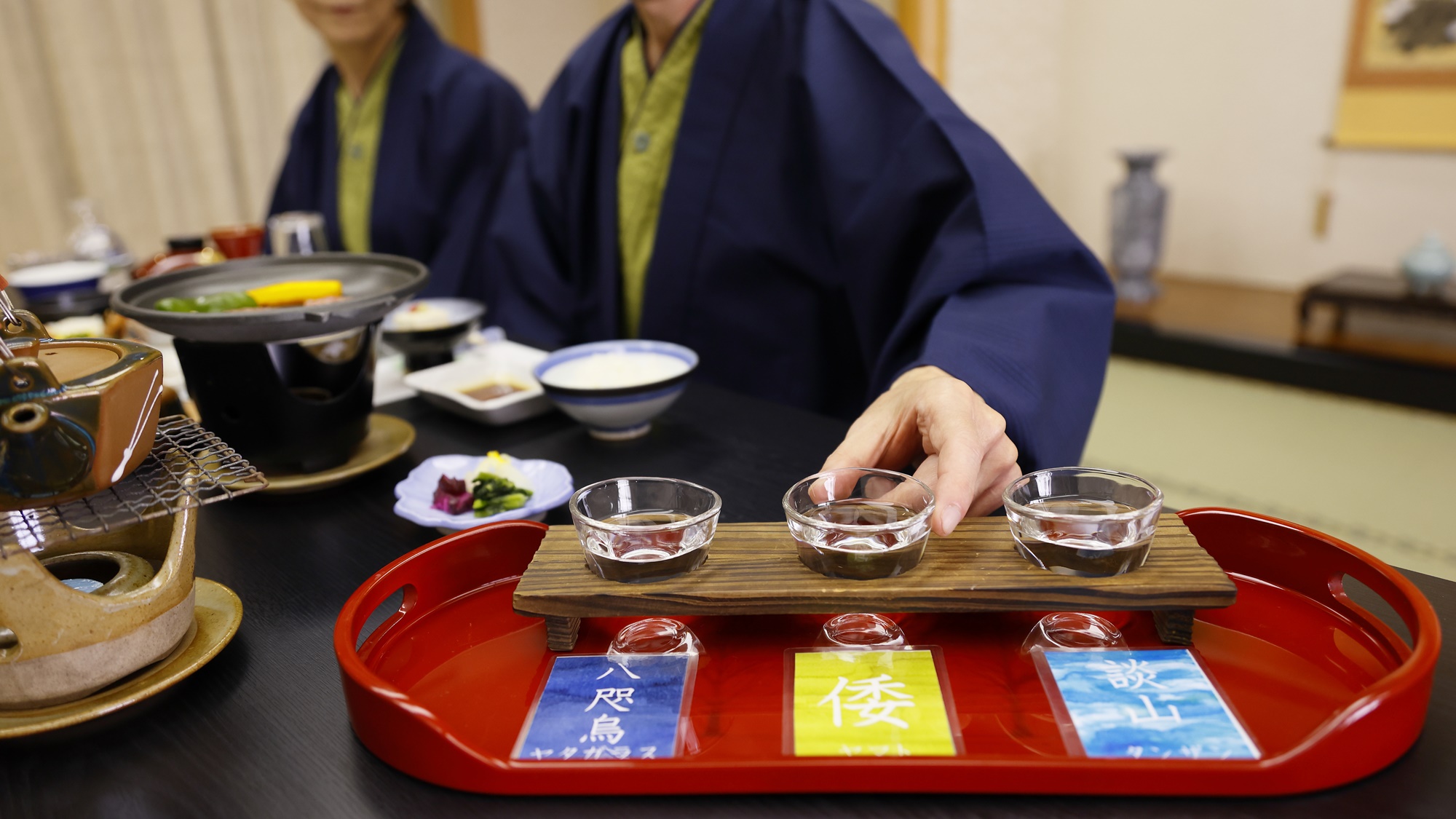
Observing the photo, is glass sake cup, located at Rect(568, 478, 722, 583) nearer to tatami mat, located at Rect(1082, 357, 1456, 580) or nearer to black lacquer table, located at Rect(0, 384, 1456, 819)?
black lacquer table, located at Rect(0, 384, 1456, 819)

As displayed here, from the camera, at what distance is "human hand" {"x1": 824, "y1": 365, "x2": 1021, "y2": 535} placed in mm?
760

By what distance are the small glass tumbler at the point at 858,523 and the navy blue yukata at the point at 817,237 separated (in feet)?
0.84

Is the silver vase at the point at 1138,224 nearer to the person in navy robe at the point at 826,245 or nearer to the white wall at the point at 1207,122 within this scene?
the white wall at the point at 1207,122

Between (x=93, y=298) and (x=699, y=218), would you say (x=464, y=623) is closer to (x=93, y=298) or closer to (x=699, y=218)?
(x=699, y=218)

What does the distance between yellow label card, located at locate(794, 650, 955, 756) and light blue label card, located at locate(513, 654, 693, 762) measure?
8 cm

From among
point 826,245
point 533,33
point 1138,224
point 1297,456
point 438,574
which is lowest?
point 1297,456

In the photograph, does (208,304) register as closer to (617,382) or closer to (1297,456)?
(617,382)

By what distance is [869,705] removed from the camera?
584mm

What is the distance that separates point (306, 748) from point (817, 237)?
1.15m

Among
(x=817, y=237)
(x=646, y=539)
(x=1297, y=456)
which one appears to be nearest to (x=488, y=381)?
(x=817, y=237)

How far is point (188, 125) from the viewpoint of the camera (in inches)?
143

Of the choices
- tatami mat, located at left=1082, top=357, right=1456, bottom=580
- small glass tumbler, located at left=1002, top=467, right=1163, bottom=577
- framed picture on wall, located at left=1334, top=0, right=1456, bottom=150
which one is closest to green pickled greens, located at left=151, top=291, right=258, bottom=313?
small glass tumbler, located at left=1002, top=467, right=1163, bottom=577

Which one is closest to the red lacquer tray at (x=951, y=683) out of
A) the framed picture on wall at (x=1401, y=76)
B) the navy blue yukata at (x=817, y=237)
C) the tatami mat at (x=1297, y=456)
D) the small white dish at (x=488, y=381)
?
the navy blue yukata at (x=817, y=237)

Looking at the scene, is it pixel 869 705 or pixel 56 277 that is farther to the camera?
pixel 56 277
